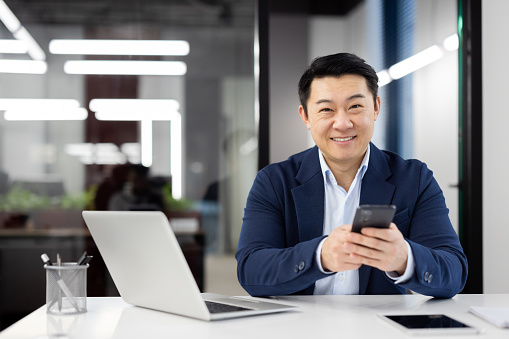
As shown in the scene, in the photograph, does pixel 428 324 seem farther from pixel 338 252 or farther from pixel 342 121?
pixel 342 121

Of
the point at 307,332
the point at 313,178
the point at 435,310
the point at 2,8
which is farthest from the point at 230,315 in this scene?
the point at 2,8

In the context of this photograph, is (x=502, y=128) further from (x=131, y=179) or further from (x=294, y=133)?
(x=131, y=179)

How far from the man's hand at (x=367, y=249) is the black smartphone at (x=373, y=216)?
26 millimetres

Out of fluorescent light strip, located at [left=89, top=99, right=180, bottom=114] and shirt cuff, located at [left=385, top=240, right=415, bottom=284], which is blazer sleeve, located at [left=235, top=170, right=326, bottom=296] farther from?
fluorescent light strip, located at [left=89, top=99, right=180, bottom=114]

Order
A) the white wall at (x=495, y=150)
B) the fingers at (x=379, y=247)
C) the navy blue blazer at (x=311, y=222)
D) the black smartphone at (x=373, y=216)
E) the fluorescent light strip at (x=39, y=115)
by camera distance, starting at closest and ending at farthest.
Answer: the black smartphone at (x=373, y=216) < the fingers at (x=379, y=247) < the navy blue blazer at (x=311, y=222) < the white wall at (x=495, y=150) < the fluorescent light strip at (x=39, y=115)

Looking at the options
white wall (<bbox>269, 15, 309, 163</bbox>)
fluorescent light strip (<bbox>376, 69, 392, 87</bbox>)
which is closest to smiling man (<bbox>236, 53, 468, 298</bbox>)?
white wall (<bbox>269, 15, 309, 163</bbox>)

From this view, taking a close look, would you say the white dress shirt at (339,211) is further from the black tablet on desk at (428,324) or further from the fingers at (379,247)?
the black tablet on desk at (428,324)

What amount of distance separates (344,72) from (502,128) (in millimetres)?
1849

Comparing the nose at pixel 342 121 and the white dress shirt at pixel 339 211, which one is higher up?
the nose at pixel 342 121

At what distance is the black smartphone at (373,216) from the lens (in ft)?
4.56

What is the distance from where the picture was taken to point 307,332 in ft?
4.25

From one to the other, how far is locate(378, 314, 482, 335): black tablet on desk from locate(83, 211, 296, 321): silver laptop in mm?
283

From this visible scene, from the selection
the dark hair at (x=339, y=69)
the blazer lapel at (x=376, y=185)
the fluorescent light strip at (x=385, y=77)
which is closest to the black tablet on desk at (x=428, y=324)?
the blazer lapel at (x=376, y=185)

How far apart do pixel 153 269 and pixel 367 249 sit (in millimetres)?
550
